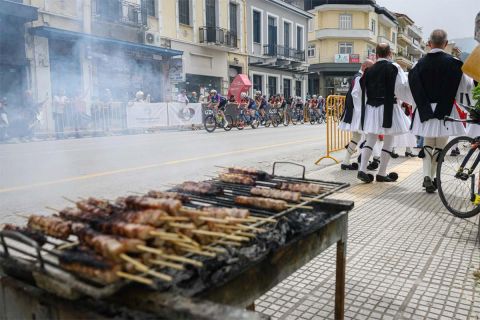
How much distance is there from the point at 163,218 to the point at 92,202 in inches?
25.0

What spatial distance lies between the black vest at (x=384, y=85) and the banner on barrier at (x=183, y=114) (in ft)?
44.1

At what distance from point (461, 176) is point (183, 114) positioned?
15.7 metres

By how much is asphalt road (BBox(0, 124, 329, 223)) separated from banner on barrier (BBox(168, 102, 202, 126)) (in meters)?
6.97

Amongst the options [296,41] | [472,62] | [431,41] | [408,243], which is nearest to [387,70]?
[431,41]

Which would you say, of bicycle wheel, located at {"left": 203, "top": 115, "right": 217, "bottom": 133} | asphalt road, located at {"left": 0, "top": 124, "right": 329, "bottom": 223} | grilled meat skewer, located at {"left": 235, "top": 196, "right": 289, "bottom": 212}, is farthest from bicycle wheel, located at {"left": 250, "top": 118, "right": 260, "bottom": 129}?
grilled meat skewer, located at {"left": 235, "top": 196, "right": 289, "bottom": 212}

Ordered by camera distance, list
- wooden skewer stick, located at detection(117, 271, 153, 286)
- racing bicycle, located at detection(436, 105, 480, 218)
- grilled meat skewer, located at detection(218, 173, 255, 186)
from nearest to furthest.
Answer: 1. wooden skewer stick, located at detection(117, 271, 153, 286)
2. grilled meat skewer, located at detection(218, 173, 255, 186)
3. racing bicycle, located at detection(436, 105, 480, 218)

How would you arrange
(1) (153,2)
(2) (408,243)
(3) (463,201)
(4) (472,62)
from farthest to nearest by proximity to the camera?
(1) (153,2), (3) (463,201), (4) (472,62), (2) (408,243)

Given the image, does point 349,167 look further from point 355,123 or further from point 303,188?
point 303,188

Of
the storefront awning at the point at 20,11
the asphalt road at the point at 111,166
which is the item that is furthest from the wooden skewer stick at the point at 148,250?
the storefront awning at the point at 20,11

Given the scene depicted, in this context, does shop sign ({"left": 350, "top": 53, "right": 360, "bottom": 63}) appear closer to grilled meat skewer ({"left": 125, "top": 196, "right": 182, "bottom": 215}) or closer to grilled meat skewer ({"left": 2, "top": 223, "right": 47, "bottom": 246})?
grilled meat skewer ({"left": 125, "top": 196, "right": 182, "bottom": 215})

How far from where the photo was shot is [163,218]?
1.67 meters

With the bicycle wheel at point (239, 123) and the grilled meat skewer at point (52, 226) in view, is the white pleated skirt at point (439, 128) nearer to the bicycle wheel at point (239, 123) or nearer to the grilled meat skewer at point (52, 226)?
the grilled meat skewer at point (52, 226)

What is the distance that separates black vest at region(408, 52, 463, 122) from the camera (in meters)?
5.51

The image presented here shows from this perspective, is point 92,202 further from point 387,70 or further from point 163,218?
point 387,70
